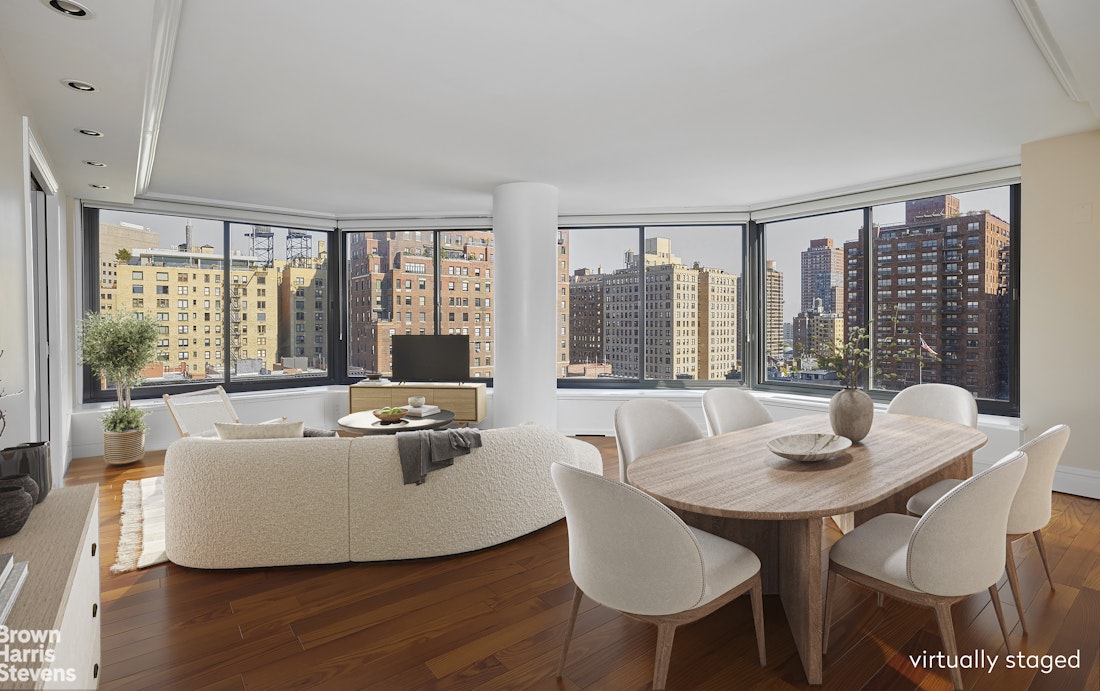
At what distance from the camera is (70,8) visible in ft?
6.61

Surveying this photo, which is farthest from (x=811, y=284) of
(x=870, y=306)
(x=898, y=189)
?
(x=898, y=189)

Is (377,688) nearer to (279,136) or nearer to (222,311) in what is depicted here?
(279,136)

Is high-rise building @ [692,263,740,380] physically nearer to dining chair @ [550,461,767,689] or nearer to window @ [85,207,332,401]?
window @ [85,207,332,401]

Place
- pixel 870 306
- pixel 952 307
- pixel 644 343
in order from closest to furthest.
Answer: pixel 952 307, pixel 870 306, pixel 644 343

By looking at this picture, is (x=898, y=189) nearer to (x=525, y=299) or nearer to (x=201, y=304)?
(x=525, y=299)

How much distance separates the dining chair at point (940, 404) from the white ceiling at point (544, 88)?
5.52ft

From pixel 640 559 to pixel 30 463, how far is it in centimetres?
188

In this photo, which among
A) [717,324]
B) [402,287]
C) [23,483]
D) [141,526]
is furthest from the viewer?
[402,287]

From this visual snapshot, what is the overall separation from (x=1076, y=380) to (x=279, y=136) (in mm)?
5585

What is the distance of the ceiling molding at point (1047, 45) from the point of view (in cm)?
235

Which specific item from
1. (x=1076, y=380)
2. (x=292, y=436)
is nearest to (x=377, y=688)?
(x=292, y=436)

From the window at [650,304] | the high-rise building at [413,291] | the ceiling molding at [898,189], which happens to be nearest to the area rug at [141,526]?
the high-rise building at [413,291]

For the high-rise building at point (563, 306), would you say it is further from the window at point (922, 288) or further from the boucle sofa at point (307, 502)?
the boucle sofa at point (307, 502)

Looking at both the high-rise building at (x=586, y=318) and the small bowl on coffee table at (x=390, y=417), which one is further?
the high-rise building at (x=586, y=318)
